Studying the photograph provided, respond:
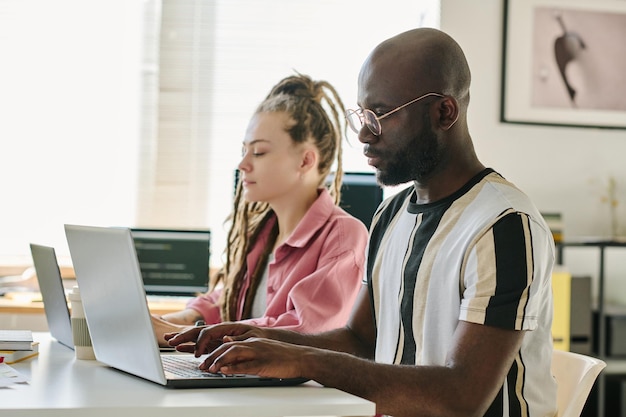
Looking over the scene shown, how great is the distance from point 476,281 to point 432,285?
0.13 meters

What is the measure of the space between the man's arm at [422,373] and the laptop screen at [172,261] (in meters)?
2.03

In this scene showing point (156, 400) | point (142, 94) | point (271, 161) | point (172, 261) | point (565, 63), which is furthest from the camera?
point (565, 63)

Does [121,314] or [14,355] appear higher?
[121,314]

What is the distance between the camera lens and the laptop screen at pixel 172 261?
10.8 ft

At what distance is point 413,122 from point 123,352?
2.15ft

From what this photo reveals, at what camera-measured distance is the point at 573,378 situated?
1.49m

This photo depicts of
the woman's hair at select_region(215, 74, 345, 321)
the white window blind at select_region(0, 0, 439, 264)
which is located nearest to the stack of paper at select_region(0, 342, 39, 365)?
the woman's hair at select_region(215, 74, 345, 321)

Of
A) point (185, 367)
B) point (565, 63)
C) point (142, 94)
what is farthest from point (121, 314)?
point (565, 63)

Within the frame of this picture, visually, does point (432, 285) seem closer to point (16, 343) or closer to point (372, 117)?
point (372, 117)

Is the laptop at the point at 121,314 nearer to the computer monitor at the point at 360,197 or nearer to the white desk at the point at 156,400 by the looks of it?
the white desk at the point at 156,400

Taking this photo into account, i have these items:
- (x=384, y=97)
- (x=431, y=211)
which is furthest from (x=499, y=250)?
(x=384, y=97)

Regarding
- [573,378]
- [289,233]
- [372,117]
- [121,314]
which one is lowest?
[573,378]

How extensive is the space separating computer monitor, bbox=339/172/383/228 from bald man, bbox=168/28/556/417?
1.08 metres

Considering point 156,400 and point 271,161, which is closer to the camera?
point 156,400
